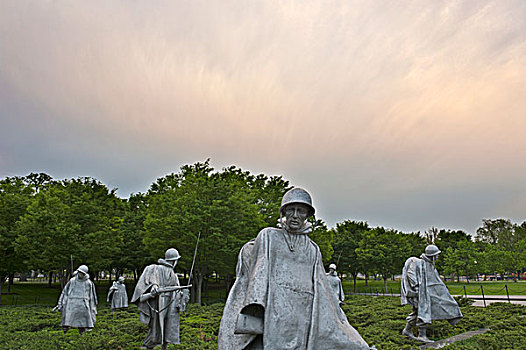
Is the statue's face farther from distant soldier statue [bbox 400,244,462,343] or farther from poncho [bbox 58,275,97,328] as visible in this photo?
poncho [bbox 58,275,97,328]

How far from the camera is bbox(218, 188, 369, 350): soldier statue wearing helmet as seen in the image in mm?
3689

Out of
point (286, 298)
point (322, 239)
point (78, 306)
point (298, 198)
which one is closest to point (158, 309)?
point (78, 306)

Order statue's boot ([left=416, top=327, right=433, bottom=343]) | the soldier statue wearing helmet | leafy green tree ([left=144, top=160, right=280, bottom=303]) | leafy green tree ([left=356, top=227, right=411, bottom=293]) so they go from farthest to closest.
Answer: leafy green tree ([left=356, top=227, right=411, bottom=293]) → leafy green tree ([left=144, top=160, right=280, bottom=303]) → statue's boot ([left=416, top=327, right=433, bottom=343]) → the soldier statue wearing helmet

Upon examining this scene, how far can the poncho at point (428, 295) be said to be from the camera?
1138cm

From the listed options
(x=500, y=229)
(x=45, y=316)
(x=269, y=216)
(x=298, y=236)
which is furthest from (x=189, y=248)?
(x=500, y=229)

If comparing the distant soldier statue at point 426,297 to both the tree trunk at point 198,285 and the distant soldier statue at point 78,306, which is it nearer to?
the distant soldier statue at point 78,306

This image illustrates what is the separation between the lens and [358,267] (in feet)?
152

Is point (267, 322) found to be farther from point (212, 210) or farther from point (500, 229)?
point (500, 229)

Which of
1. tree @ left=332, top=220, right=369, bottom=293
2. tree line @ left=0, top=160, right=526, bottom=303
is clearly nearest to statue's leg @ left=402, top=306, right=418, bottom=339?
tree line @ left=0, top=160, right=526, bottom=303

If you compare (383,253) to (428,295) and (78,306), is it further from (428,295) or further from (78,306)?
(78,306)

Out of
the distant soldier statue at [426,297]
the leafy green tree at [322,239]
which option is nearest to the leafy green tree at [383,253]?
the leafy green tree at [322,239]

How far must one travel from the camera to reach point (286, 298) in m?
3.87

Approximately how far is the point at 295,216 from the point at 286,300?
0.90m

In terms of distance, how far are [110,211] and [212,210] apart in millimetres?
10565
